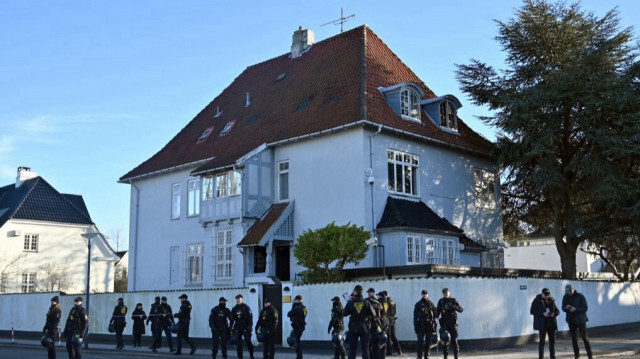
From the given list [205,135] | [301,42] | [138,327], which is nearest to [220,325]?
Result: [138,327]

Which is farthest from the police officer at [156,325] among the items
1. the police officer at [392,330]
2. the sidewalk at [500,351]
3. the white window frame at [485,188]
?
the white window frame at [485,188]

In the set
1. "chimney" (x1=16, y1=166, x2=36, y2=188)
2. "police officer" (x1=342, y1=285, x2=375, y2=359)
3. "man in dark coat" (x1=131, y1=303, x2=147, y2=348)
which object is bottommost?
"man in dark coat" (x1=131, y1=303, x2=147, y2=348)

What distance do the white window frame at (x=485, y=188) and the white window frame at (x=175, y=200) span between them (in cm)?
1431

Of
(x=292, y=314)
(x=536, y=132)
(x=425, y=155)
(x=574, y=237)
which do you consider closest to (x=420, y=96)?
(x=425, y=155)

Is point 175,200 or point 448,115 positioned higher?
point 448,115

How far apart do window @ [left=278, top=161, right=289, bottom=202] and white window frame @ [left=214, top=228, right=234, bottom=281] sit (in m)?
2.74

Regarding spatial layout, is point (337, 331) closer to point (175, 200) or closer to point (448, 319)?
point (448, 319)

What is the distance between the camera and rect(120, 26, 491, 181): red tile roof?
91.4ft

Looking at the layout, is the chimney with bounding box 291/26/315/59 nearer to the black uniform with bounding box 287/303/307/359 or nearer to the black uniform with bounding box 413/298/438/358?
the black uniform with bounding box 287/303/307/359

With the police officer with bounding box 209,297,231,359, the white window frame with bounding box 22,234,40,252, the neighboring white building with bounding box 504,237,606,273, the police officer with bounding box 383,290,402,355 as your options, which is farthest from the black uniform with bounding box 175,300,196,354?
the neighboring white building with bounding box 504,237,606,273

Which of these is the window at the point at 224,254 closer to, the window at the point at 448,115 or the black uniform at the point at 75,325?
the window at the point at 448,115

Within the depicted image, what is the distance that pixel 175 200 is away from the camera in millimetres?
34156

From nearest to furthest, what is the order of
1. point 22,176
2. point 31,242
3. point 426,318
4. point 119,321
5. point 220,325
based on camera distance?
point 426,318, point 220,325, point 119,321, point 31,242, point 22,176

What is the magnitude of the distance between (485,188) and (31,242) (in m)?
31.6
